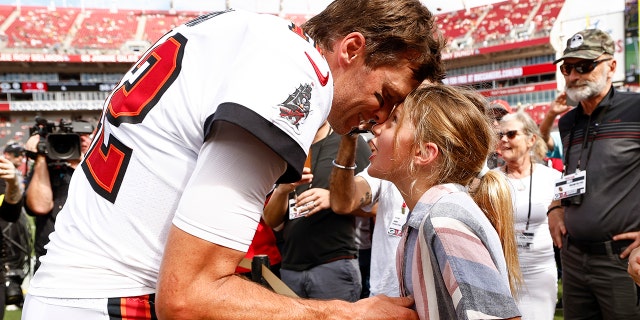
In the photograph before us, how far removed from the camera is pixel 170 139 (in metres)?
1.26

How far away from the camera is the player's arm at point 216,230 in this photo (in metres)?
1.11

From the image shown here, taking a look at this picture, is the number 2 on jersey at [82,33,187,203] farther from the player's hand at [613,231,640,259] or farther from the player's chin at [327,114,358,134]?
the player's hand at [613,231,640,259]

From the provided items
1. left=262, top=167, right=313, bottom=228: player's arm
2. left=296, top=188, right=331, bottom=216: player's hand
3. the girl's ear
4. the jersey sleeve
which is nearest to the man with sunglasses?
left=296, top=188, right=331, bottom=216: player's hand

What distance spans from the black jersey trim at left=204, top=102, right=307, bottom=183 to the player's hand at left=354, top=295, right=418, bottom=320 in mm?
428

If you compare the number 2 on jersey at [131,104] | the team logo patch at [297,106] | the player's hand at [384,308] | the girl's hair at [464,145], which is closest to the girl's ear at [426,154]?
the girl's hair at [464,145]

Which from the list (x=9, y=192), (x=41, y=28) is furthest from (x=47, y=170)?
(x=41, y=28)

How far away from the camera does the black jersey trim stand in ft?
3.52

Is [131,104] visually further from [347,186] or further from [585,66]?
[585,66]

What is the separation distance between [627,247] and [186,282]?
11.6 ft

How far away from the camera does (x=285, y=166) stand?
3.86ft

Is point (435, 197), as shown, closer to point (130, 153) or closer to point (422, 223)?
Result: point (422, 223)

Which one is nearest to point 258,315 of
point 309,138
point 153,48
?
point 309,138

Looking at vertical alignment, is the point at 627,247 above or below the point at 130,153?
below

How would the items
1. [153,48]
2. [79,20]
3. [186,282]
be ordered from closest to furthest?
[186,282] → [153,48] → [79,20]
